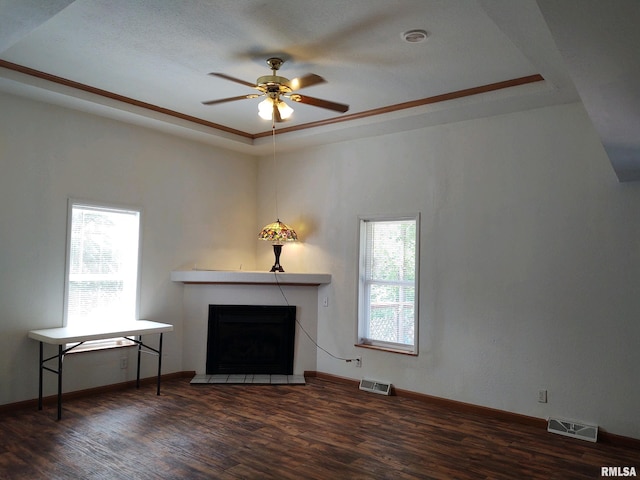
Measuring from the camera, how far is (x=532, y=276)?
4.20 m

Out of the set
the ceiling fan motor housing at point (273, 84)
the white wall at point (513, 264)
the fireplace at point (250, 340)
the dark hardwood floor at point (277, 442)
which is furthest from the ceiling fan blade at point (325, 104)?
the fireplace at point (250, 340)

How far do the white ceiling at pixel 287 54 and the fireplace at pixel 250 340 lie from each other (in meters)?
2.21

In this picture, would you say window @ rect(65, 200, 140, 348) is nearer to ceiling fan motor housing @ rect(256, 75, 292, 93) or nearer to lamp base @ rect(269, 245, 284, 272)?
lamp base @ rect(269, 245, 284, 272)

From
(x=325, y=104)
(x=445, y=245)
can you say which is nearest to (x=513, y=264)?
(x=445, y=245)

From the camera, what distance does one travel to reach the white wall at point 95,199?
13.9ft

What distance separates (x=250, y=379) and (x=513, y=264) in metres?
3.03

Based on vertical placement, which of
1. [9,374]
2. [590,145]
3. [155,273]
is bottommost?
[9,374]

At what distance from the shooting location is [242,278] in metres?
5.37

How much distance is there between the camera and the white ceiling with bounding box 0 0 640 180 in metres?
2.82

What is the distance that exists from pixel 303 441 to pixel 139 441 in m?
1.22

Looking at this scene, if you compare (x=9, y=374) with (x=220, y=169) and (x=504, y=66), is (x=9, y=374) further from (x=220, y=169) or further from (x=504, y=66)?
(x=504, y=66)

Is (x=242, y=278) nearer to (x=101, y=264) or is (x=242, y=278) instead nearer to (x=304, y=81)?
(x=101, y=264)

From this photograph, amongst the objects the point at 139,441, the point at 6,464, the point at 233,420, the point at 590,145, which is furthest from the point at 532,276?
the point at 6,464

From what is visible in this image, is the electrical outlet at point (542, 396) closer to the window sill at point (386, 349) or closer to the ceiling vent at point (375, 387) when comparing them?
the window sill at point (386, 349)
